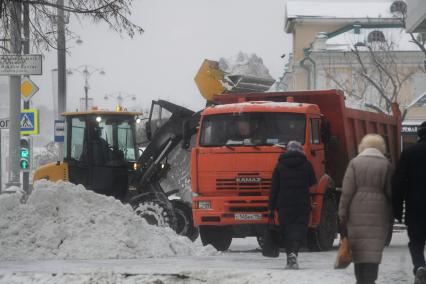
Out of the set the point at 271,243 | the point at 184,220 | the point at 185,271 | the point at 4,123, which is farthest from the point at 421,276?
the point at 4,123

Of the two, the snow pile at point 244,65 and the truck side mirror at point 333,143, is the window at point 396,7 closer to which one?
the snow pile at point 244,65

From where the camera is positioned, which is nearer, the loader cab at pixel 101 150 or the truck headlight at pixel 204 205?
the truck headlight at pixel 204 205

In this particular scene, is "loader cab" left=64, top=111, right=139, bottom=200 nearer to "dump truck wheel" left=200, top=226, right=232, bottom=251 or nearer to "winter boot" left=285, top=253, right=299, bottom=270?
"dump truck wheel" left=200, top=226, right=232, bottom=251

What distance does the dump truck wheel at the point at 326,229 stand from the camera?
18.5 m

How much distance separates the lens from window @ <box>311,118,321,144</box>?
1828 cm

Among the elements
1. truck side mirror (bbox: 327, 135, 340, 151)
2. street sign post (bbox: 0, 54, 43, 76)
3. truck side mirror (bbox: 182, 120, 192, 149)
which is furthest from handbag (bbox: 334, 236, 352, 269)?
street sign post (bbox: 0, 54, 43, 76)

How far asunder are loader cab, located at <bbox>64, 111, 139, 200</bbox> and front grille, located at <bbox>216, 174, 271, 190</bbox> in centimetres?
438

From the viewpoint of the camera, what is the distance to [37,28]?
17719 millimetres

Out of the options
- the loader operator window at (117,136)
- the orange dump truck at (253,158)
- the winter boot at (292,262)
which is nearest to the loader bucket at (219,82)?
the loader operator window at (117,136)

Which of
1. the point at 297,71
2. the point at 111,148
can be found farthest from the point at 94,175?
the point at 297,71

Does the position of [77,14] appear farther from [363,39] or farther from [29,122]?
[363,39]

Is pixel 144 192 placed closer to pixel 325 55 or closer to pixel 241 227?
pixel 241 227

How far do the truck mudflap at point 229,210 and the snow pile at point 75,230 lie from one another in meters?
0.57

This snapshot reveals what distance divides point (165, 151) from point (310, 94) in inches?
149
